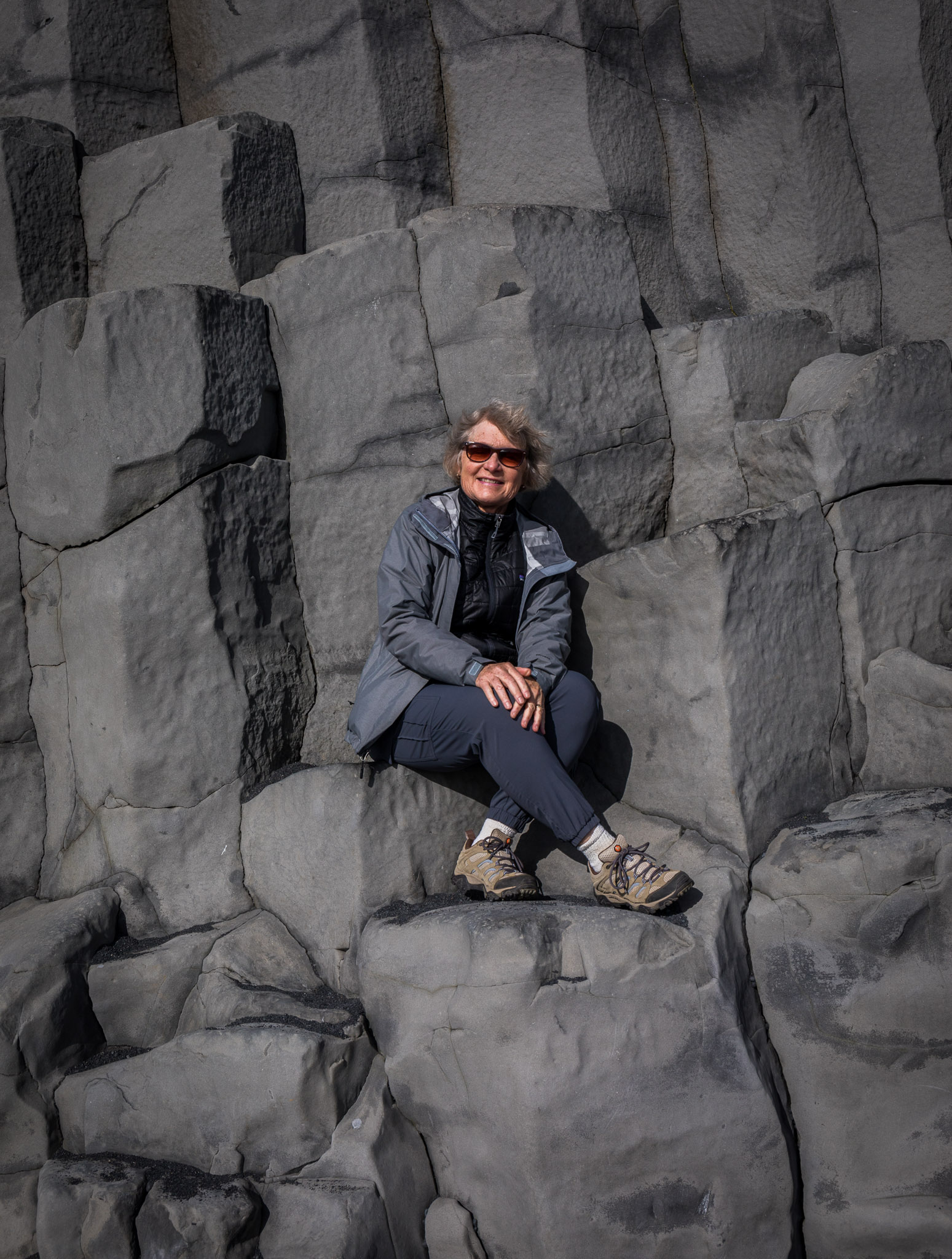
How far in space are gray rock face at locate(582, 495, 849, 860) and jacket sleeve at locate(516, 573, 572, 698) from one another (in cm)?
20

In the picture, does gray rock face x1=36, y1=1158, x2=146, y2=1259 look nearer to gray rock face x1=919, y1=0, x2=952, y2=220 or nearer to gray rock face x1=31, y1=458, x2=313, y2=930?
gray rock face x1=31, y1=458, x2=313, y2=930

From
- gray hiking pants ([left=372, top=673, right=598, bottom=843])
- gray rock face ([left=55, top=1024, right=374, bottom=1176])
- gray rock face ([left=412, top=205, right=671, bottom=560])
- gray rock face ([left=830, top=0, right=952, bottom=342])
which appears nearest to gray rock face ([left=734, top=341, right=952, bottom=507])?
gray rock face ([left=412, top=205, right=671, bottom=560])

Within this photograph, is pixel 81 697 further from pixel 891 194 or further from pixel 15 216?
pixel 891 194

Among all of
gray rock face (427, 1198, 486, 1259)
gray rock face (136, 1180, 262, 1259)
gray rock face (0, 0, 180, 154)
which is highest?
gray rock face (0, 0, 180, 154)

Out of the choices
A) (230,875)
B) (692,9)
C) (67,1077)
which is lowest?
(67,1077)

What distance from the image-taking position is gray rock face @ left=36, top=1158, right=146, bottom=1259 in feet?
8.28

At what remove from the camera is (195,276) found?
12.4 feet

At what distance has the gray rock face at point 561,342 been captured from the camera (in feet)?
11.0

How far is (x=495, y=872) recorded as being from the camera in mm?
2758

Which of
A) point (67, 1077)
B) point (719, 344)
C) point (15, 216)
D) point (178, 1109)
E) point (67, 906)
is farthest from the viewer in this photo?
point (15, 216)

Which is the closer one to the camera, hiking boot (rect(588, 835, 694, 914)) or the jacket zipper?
hiking boot (rect(588, 835, 694, 914))

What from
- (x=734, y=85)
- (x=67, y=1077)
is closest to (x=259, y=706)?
(x=67, y=1077)

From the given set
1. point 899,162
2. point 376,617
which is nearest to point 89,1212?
point 376,617

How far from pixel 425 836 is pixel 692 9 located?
333 cm
